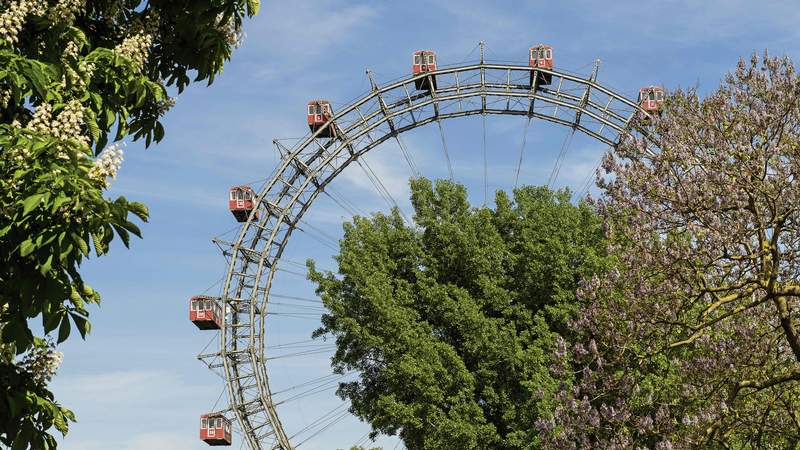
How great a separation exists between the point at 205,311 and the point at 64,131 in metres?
33.9

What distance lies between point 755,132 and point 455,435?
18.1 metres

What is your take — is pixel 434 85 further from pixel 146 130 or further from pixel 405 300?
pixel 146 130

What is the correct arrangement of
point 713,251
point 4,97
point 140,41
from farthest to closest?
point 713,251 → point 140,41 → point 4,97

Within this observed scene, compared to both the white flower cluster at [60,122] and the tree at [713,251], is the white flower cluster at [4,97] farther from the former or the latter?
the tree at [713,251]

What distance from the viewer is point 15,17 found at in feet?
28.2

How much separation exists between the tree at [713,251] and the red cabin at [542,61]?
27.5 metres

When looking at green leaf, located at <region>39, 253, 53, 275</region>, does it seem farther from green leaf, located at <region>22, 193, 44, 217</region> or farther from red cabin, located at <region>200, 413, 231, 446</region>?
red cabin, located at <region>200, 413, 231, 446</region>

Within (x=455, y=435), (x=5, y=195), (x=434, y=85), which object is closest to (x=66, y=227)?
(x=5, y=195)

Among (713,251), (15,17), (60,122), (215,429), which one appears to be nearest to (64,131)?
(60,122)

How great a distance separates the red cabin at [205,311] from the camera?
41.3 m

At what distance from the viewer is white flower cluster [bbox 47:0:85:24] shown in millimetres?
9117

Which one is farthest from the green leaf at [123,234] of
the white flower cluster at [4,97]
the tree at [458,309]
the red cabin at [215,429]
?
the red cabin at [215,429]

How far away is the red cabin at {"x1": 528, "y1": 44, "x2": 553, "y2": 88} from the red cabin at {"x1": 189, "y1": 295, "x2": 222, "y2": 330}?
16748 millimetres

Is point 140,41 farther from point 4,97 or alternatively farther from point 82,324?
point 82,324
